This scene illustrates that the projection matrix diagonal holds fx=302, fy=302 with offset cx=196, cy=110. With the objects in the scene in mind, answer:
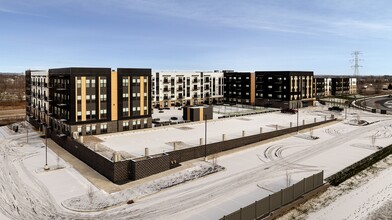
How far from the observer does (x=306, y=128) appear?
235ft

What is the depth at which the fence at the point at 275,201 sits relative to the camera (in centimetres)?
2548

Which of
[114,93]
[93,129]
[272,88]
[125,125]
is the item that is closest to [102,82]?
[114,93]

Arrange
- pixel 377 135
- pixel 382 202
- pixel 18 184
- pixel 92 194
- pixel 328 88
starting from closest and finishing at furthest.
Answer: pixel 382 202
pixel 92 194
pixel 18 184
pixel 377 135
pixel 328 88

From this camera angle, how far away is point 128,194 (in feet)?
112

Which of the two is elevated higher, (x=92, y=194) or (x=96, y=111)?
(x=96, y=111)

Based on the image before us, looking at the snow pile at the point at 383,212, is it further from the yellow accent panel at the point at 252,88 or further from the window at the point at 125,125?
the yellow accent panel at the point at 252,88

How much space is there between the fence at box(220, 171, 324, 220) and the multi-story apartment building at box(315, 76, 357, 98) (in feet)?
414

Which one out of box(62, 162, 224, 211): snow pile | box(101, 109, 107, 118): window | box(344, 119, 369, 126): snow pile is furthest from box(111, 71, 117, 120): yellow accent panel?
box(344, 119, 369, 126): snow pile

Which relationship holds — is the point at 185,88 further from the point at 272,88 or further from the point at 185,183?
the point at 185,183

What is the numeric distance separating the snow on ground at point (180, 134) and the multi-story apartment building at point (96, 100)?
2.84m

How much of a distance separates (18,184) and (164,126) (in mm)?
33276

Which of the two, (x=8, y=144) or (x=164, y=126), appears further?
(x=164, y=126)

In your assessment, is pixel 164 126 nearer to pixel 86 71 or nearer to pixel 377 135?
pixel 86 71

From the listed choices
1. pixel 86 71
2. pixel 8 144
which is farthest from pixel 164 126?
pixel 8 144
